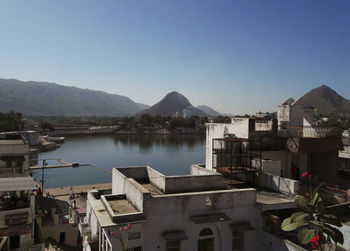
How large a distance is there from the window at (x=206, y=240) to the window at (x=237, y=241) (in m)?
0.82

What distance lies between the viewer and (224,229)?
30.2ft

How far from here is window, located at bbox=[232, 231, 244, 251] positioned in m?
9.40

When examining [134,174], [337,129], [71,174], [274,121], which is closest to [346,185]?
[337,129]

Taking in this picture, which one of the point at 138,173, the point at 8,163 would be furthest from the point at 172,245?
the point at 8,163

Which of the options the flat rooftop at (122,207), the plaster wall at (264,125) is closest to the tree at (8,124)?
the plaster wall at (264,125)

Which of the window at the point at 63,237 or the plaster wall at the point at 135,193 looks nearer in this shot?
→ the plaster wall at the point at 135,193

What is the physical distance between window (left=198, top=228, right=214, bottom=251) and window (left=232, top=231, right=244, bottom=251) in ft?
2.70

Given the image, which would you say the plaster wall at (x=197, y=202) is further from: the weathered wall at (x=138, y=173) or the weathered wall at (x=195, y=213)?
the weathered wall at (x=138, y=173)

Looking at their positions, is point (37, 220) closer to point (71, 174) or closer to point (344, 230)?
point (344, 230)

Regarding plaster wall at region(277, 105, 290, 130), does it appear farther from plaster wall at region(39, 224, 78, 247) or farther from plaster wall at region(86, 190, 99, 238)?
plaster wall at region(39, 224, 78, 247)

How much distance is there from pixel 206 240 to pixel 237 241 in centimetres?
119

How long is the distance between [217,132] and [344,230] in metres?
8.49

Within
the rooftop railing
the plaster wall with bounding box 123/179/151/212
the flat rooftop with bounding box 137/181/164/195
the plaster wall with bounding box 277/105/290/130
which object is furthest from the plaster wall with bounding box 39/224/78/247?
the plaster wall with bounding box 277/105/290/130

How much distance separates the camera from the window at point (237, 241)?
370 inches
